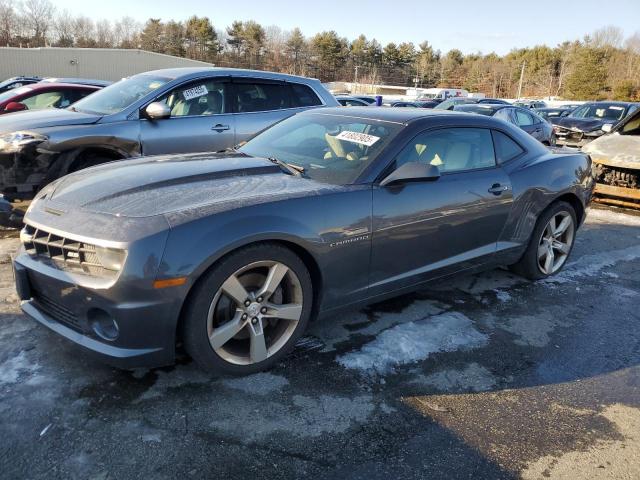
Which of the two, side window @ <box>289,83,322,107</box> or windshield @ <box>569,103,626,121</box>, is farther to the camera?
windshield @ <box>569,103,626,121</box>

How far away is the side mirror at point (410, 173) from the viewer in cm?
313

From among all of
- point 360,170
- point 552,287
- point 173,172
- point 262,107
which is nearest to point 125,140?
point 262,107

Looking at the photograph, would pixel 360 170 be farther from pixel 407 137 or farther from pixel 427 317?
pixel 427 317

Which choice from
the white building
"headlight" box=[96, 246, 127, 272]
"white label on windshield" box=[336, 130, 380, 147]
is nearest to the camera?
"headlight" box=[96, 246, 127, 272]

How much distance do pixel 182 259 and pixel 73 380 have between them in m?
0.94

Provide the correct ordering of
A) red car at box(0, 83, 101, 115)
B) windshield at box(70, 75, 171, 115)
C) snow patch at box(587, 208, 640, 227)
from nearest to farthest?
windshield at box(70, 75, 171, 115), snow patch at box(587, 208, 640, 227), red car at box(0, 83, 101, 115)

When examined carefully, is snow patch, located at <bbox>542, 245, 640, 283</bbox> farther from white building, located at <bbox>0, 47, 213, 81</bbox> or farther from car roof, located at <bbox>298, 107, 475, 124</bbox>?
white building, located at <bbox>0, 47, 213, 81</bbox>

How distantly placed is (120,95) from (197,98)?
881 millimetres

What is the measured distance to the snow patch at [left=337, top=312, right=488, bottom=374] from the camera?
2984mm

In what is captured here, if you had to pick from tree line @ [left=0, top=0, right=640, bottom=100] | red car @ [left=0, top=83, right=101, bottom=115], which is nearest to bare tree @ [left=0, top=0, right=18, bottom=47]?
tree line @ [left=0, top=0, right=640, bottom=100]

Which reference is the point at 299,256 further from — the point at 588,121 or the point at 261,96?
the point at 588,121

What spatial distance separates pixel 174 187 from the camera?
2850mm

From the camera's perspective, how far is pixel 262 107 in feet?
20.4

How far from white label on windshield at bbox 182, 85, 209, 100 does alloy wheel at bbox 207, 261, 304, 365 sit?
360 cm
